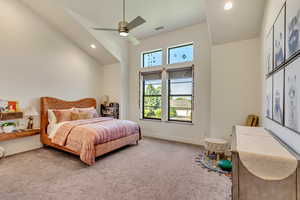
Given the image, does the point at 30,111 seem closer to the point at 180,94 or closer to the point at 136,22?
the point at 136,22

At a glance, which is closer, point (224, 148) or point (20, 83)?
point (224, 148)

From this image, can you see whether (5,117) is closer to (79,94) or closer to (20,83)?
(20,83)

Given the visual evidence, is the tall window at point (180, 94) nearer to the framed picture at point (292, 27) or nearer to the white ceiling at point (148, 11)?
the white ceiling at point (148, 11)

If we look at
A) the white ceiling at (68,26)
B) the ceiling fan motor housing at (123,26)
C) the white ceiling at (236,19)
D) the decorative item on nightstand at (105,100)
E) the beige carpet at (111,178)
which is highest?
the white ceiling at (68,26)

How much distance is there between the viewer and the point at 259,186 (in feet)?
3.50

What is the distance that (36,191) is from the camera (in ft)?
6.65

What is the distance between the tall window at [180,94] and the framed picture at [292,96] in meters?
3.00

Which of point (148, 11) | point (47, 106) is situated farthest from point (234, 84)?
point (47, 106)

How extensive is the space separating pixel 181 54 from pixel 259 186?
410 centimetres

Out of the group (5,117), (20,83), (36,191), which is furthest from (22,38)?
(36,191)

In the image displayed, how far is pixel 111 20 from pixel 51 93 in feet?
8.98

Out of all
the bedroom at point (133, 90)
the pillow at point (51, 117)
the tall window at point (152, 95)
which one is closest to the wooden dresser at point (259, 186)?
the bedroom at point (133, 90)

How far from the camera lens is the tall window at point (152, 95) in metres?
4.98

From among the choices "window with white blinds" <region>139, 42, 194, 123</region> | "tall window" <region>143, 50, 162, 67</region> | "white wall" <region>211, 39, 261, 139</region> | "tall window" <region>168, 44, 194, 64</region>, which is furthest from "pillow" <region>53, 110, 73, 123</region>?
"white wall" <region>211, 39, 261, 139</region>
